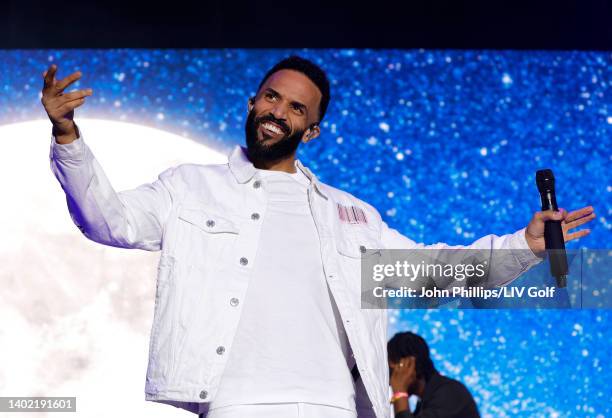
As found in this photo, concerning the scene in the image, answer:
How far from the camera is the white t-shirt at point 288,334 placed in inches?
63.6

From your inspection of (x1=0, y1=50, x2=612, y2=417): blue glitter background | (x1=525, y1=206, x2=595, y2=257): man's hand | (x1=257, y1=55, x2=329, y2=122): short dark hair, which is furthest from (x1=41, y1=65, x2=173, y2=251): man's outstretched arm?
(x1=0, y1=50, x2=612, y2=417): blue glitter background

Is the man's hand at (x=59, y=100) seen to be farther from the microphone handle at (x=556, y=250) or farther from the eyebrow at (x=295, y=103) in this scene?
the microphone handle at (x=556, y=250)

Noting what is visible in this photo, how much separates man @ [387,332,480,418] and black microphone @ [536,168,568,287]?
152 cm

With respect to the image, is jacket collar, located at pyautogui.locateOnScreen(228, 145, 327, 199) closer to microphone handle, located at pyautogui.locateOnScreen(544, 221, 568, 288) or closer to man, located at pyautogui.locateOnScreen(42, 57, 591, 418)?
man, located at pyautogui.locateOnScreen(42, 57, 591, 418)

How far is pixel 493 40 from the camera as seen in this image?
11.7ft

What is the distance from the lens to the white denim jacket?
5.29ft

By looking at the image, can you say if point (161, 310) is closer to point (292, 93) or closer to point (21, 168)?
point (292, 93)

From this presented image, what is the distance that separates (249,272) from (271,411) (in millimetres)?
283

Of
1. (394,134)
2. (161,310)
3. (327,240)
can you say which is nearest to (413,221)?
(394,134)

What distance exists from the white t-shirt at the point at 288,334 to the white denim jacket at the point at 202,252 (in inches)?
1.0

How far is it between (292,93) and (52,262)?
1715 millimetres

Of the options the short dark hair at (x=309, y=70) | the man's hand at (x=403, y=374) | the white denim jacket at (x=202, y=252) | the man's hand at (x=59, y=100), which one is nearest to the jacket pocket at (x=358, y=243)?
the white denim jacket at (x=202, y=252)

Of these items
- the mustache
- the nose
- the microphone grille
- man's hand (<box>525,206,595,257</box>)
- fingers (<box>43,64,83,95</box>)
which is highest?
the nose

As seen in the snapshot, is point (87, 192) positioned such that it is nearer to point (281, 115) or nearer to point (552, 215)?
point (281, 115)
